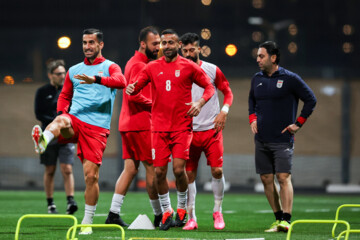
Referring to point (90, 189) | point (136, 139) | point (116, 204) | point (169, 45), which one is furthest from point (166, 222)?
point (169, 45)

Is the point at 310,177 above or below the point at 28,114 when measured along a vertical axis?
below

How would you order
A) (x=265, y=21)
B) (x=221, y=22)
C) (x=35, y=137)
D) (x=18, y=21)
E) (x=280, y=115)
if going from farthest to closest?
(x=265, y=21) < (x=221, y=22) < (x=18, y=21) < (x=280, y=115) < (x=35, y=137)

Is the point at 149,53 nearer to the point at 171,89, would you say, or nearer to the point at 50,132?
the point at 171,89

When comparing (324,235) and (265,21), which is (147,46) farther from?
(265,21)

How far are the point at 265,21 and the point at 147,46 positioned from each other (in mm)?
17817

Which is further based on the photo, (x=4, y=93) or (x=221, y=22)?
(x=221, y=22)

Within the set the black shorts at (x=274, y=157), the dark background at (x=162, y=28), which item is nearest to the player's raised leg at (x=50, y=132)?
the black shorts at (x=274, y=157)

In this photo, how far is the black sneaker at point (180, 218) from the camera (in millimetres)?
8984

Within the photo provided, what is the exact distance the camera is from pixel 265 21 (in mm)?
26609

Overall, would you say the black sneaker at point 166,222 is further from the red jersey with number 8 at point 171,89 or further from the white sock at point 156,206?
the red jersey with number 8 at point 171,89

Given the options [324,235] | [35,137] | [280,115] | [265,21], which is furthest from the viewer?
[265,21]

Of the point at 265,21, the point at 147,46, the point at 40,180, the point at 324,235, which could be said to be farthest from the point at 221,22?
the point at 324,235

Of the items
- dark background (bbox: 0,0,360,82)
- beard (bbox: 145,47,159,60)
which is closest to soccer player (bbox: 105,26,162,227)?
beard (bbox: 145,47,159,60)

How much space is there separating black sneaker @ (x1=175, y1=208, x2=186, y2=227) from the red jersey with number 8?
123 cm
